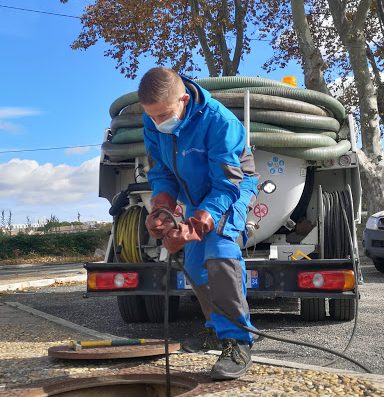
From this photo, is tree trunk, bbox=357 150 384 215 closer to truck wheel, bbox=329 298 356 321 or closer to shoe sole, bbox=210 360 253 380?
truck wheel, bbox=329 298 356 321

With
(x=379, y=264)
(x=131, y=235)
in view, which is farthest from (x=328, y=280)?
(x=379, y=264)

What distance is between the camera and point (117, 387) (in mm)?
3617

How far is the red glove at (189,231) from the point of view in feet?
10.5

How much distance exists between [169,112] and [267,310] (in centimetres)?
422

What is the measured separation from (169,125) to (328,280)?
252 cm

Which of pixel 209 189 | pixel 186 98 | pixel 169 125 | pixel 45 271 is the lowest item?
pixel 45 271

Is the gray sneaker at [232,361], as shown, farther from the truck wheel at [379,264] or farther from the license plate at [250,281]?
the truck wheel at [379,264]

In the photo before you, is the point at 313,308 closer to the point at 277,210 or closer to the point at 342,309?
the point at 342,309

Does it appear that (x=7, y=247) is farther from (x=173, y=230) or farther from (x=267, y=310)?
(x=173, y=230)

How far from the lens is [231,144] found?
3559 mm

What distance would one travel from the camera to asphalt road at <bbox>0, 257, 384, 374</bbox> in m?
4.76

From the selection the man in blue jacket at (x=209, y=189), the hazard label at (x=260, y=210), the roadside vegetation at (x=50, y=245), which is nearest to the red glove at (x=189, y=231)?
the man in blue jacket at (x=209, y=189)

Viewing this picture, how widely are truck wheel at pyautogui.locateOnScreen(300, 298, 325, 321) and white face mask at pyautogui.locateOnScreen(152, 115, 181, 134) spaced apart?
10.1ft

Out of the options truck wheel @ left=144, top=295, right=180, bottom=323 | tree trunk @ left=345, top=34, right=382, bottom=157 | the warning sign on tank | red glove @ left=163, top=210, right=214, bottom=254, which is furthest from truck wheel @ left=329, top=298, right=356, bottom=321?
tree trunk @ left=345, top=34, right=382, bottom=157
